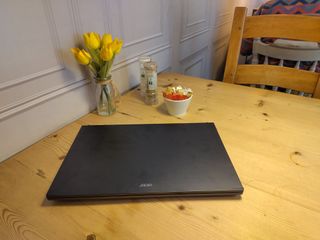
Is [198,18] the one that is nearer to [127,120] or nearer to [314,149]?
[127,120]

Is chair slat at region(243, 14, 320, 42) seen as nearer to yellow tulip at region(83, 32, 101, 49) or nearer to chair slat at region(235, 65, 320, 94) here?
chair slat at region(235, 65, 320, 94)

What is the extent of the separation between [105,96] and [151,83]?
0.18 meters

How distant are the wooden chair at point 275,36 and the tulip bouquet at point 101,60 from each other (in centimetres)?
59

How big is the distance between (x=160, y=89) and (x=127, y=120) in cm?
30

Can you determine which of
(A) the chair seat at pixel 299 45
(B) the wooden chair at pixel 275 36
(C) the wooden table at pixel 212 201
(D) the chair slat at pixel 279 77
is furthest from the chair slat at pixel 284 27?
(A) the chair seat at pixel 299 45

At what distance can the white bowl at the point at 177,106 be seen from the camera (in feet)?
2.45

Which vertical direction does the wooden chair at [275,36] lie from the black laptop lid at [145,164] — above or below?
above

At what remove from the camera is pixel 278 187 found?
19.6 inches

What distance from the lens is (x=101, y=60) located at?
0.70 metres

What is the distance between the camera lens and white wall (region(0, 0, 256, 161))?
575mm

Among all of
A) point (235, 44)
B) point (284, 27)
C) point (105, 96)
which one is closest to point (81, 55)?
point (105, 96)

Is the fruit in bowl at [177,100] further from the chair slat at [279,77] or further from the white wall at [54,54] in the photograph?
the chair slat at [279,77]

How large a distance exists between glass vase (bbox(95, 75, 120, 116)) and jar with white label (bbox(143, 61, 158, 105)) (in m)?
0.13

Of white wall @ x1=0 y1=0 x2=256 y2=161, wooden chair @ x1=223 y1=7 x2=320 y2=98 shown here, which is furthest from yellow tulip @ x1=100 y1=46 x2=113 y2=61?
wooden chair @ x1=223 y1=7 x2=320 y2=98
